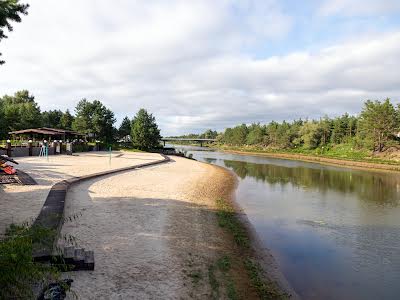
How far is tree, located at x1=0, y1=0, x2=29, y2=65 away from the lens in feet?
32.2

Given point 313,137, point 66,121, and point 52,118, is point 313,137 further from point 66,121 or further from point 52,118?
point 52,118

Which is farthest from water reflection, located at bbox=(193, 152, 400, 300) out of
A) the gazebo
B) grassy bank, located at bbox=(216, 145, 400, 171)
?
grassy bank, located at bbox=(216, 145, 400, 171)

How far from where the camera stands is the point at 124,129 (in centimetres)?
9681

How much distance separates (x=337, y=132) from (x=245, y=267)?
94.7m

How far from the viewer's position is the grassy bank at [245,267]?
9.46 m

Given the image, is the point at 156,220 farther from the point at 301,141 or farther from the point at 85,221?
the point at 301,141

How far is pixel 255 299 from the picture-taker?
9016 mm

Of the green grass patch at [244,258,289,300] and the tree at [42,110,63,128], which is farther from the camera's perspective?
the tree at [42,110,63,128]

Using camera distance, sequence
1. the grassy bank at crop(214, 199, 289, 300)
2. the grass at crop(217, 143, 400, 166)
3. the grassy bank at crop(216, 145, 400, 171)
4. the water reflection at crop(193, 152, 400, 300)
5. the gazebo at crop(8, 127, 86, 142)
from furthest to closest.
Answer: the grass at crop(217, 143, 400, 166) → the grassy bank at crop(216, 145, 400, 171) → the gazebo at crop(8, 127, 86, 142) → the water reflection at crop(193, 152, 400, 300) → the grassy bank at crop(214, 199, 289, 300)

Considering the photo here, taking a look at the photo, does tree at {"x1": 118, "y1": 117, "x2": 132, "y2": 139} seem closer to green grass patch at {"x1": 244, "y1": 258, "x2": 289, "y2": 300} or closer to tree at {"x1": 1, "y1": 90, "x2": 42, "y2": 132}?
tree at {"x1": 1, "y1": 90, "x2": 42, "y2": 132}

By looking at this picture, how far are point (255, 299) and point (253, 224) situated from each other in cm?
862

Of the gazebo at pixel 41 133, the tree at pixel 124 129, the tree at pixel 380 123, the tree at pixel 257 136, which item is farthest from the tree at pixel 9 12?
the tree at pixel 257 136

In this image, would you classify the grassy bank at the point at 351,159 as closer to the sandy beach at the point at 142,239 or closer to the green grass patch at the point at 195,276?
the sandy beach at the point at 142,239

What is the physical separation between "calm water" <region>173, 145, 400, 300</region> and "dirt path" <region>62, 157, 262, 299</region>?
98.4 inches
